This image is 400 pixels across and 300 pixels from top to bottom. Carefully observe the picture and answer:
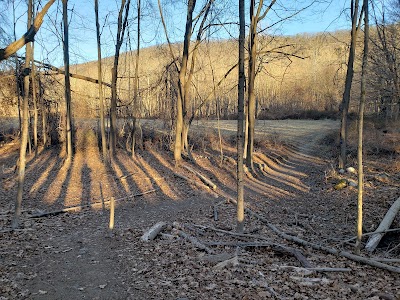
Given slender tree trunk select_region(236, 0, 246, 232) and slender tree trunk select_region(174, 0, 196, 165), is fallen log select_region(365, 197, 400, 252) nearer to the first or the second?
slender tree trunk select_region(236, 0, 246, 232)

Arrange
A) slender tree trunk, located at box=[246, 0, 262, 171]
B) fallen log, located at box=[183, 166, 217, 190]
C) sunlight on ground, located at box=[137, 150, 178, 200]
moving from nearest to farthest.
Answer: sunlight on ground, located at box=[137, 150, 178, 200] → slender tree trunk, located at box=[246, 0, 262, 171] → fallen log, located at box=[183, 166, 217, 190]

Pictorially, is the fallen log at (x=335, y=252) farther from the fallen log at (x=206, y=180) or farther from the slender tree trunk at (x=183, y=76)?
the slender tree trunk at (x=183, y=76)

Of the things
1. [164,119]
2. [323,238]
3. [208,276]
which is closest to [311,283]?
[208,276]

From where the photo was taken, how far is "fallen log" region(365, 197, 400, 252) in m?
7.04

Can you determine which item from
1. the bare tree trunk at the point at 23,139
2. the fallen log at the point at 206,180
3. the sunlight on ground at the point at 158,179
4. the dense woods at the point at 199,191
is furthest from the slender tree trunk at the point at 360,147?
the fallen log at the point at 206,180

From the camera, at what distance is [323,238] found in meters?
7.77

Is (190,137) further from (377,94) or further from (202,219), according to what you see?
(377,94)

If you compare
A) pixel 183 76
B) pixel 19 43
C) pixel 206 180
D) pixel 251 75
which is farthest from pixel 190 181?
pixel 19 43

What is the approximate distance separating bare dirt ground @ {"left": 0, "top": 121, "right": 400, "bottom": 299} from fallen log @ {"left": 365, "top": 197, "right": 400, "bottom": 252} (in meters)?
0.20

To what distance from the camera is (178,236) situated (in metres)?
7.13

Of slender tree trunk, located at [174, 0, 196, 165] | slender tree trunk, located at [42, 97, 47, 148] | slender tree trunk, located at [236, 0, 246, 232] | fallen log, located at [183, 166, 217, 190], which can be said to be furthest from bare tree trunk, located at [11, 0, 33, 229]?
slender tree trunk, located at [42, 97, 47, 148]

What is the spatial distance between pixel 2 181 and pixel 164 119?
35.9 ft

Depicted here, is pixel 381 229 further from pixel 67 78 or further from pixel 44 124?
pixel 44 124

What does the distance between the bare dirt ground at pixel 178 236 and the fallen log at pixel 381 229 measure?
0.20m
